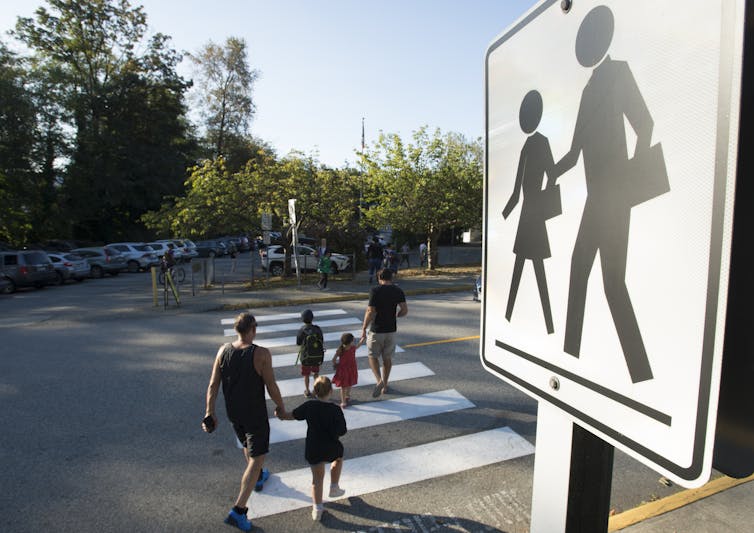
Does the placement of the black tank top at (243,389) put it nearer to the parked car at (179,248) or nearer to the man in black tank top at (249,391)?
the man in black tank top at (249,391)

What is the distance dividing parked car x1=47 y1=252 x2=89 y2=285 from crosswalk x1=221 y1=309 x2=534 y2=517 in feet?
64.7

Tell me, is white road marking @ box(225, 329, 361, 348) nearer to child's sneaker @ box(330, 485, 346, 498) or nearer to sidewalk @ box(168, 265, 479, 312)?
sidewalk @ box(168, 265, 479, 312)

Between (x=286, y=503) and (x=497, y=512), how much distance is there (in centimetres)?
191

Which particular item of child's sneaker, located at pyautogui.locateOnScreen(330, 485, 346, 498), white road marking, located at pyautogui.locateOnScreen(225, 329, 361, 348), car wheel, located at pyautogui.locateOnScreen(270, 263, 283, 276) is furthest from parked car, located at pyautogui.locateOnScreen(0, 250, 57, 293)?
child's sneaker, located at pyautogui.locateOnScreen(330, 485, 346, 498)

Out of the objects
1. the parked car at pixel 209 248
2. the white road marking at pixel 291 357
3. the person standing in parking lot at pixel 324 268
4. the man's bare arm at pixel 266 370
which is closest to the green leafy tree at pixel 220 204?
the person standing in parking lot at pixel 324 268

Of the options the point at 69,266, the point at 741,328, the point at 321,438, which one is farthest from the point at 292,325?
the point at 69,266

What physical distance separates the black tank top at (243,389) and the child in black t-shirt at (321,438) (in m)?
0.35

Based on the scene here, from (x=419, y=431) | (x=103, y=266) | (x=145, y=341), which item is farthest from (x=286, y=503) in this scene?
(x=103, y=266)

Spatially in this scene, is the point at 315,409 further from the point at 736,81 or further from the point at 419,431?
the point at 736,81

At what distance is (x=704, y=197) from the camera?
0.76 meters

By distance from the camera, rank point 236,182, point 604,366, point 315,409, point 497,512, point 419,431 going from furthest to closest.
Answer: point 236,182 → point 419,431 → point 315,409 → point 497,512 → point 604,366

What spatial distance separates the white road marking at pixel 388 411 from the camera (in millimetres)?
5598

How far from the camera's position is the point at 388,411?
19.9 feet

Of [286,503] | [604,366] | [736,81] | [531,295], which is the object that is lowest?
[286,503]
